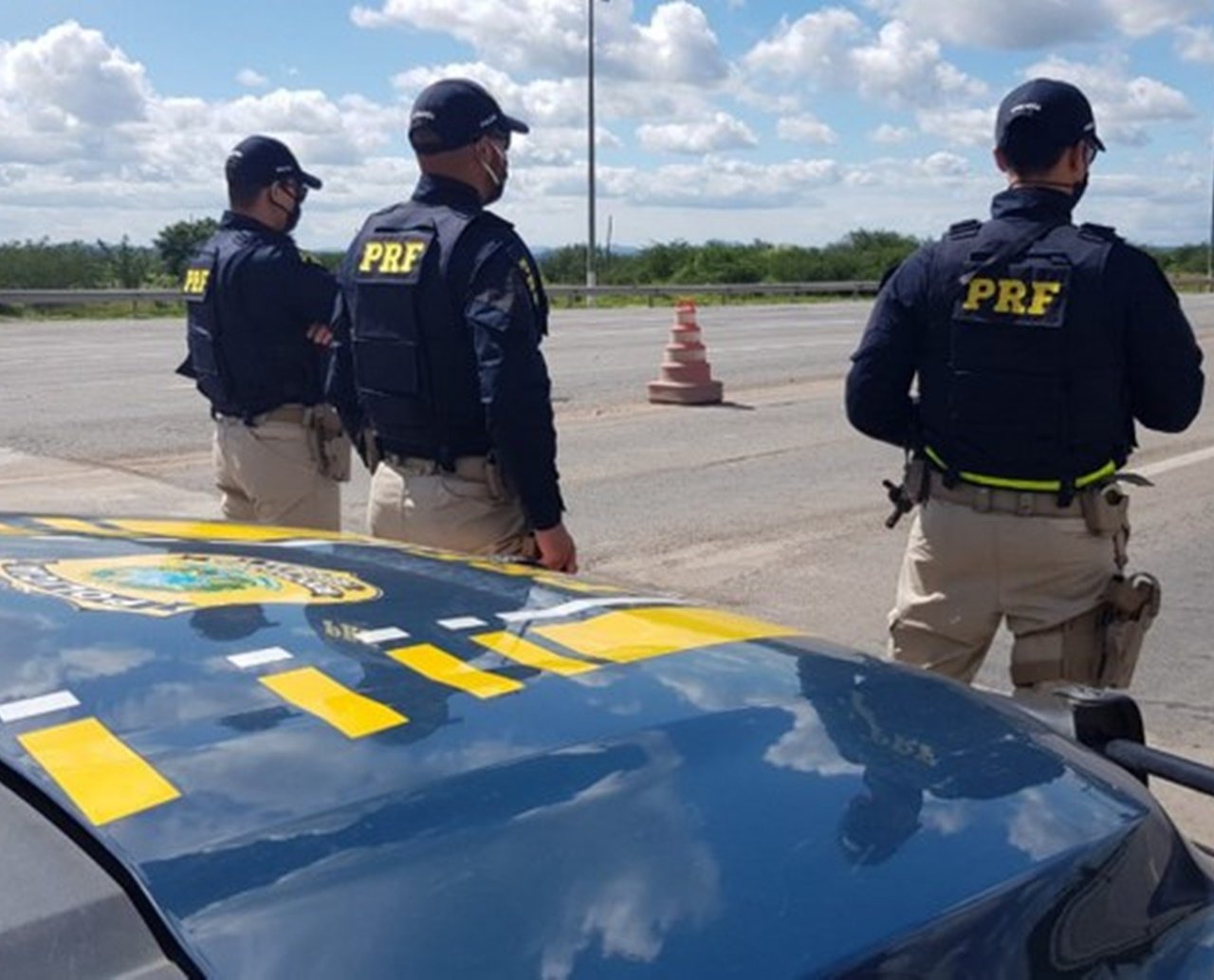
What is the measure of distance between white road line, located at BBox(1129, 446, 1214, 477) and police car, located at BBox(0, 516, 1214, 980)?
342 inches

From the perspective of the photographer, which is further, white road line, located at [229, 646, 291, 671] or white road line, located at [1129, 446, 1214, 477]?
white road line, located at [1129, 446, 1214, 477]

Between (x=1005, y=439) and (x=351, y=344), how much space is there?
1.83 meters

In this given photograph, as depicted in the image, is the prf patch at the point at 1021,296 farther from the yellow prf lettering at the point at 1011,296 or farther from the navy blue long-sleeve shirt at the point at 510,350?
the navy blue long-sleeve shirt at the point at 510,350

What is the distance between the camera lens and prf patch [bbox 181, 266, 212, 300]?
201 inches

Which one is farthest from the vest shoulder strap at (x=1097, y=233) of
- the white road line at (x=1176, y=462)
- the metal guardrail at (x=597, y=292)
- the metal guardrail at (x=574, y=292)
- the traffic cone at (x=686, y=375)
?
the metal guardrail at (x=574, y=292)

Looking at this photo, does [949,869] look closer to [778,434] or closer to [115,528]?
[115,528]

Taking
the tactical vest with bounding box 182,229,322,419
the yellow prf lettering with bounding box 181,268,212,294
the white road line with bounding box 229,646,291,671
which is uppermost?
the yellow prf lettering with bounding box 181,268,212,294

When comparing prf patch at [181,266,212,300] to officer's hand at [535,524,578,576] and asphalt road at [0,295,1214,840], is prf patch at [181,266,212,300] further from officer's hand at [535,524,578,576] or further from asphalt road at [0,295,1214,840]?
asphalt road at [0,295,1214,840]

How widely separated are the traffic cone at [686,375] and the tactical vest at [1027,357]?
1049cm

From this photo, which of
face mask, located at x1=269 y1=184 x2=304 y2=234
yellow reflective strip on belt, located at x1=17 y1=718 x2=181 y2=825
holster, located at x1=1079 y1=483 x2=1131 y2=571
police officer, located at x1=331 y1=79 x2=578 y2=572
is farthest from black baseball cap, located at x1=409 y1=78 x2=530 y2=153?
yellow reflective strip on belt, located at x1=17 y1=718 x2=181 y2=825

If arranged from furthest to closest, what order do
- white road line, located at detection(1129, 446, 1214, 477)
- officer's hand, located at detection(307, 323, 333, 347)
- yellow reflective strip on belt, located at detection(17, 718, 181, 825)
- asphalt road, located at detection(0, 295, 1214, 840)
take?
white road line, located at detection(1129, 446, 1214, 477) → asphalt road, located at detection(0, 295, 1214, 840) → officer's hand, located at detection(307, 323, 333, 347) → yellow reflective strip on belt, located at detection(17, 718, 181, 825)

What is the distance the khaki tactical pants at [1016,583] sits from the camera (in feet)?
11.9

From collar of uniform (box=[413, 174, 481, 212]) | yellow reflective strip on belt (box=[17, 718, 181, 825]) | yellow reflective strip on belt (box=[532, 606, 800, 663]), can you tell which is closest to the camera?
yellow reflective strip on belt (box=[17, 718, 181, 825])

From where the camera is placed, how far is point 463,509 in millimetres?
4055
